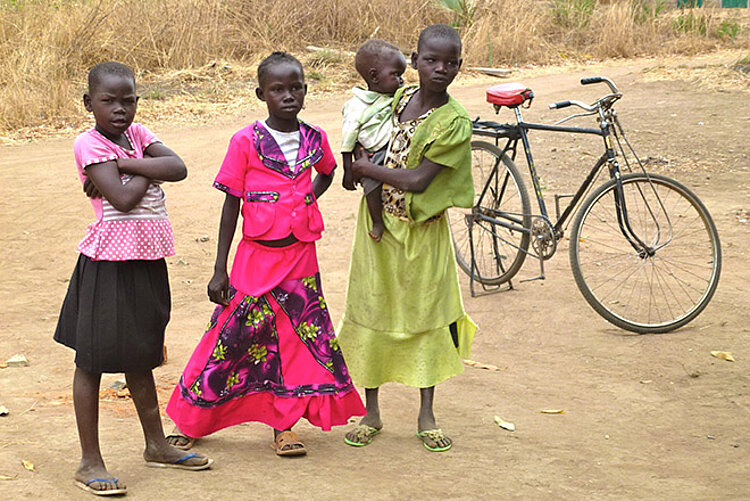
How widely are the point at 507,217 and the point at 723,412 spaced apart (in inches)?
69.9

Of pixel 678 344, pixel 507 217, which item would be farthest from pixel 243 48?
pixel 678 344

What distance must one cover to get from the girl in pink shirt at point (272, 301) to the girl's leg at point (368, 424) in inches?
5.7

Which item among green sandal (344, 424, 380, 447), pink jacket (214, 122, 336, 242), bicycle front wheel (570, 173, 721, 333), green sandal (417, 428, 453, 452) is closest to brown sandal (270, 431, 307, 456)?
green sandal (344, 424, 380, 447)

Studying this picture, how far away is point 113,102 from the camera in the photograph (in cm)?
275

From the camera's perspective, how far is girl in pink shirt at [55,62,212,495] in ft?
9.04

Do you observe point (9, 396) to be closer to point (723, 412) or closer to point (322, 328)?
point (322, 328)

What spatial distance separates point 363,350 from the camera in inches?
133

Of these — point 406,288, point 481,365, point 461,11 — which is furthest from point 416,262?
point 461,11

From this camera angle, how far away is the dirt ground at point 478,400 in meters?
3.02

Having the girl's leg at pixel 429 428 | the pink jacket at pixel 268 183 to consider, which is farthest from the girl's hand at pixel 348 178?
the girl's leg at pixel 429 428

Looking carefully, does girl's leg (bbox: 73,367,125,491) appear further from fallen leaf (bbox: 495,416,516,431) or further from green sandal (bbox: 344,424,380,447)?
fallen leaf (bbox: 495,416,516,431)

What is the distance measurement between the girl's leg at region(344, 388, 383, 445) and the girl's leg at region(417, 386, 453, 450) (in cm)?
17

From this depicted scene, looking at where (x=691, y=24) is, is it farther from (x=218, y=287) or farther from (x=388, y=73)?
(x=218, y=287)

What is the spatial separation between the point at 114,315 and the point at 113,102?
26.3 inches
